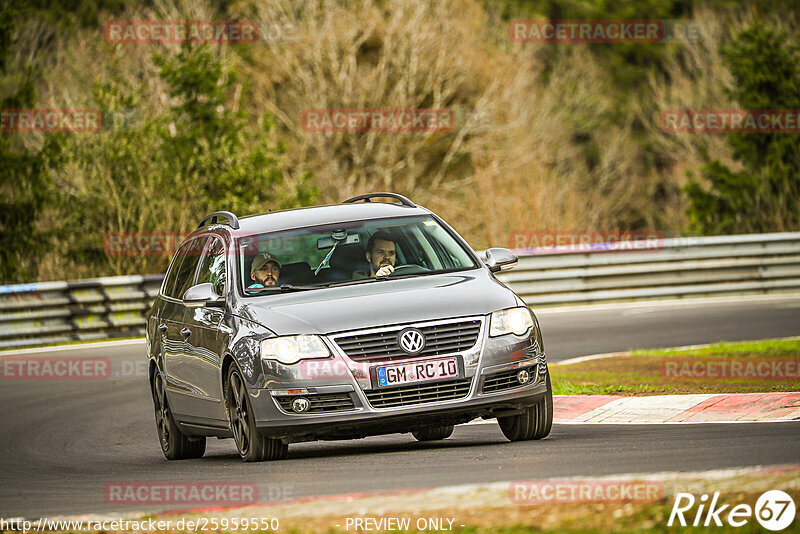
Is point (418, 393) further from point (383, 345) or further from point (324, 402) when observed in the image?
point (324, 402)

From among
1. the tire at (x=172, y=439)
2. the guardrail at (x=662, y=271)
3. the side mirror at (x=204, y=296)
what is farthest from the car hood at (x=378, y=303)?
the guardrail at (x=662, y=271)

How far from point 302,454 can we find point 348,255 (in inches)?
58.6

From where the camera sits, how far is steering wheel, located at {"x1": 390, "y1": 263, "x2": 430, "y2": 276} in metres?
9.98

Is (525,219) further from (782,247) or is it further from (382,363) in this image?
(382,363)

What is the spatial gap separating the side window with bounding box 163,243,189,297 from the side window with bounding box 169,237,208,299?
0.06 meters

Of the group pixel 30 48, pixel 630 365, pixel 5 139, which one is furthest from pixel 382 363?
pixel 30 48

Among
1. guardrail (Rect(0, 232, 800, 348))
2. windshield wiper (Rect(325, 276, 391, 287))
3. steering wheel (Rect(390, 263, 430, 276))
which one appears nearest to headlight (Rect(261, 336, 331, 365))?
windshield wiper (Rect(325, 276, 391, 287))

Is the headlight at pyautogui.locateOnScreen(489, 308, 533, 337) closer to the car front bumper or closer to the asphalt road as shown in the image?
the car front bumper

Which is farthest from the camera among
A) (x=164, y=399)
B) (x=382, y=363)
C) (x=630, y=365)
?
(x=630, y=365)

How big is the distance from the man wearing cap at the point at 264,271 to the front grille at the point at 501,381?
5.98ft

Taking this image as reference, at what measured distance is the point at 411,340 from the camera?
8750mm

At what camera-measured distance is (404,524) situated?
622 cm

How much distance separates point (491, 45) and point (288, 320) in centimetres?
4505

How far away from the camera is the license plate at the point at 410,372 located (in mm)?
8742
